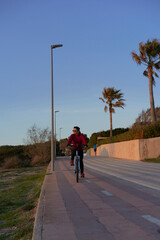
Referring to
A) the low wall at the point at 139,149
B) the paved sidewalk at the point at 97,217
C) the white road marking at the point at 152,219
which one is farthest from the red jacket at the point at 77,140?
the low wall at the point at 139,149

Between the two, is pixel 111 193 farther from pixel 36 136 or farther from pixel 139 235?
pixel 36 136

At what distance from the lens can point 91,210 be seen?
5.55 m

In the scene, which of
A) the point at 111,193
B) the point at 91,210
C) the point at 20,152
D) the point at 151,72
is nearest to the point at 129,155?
the point at 151,72

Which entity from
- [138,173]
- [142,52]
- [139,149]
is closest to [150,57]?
[142,52]

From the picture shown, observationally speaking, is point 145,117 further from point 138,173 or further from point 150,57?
point 138,173

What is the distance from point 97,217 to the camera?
4941 mm

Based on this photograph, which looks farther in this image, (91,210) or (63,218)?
(91,210)

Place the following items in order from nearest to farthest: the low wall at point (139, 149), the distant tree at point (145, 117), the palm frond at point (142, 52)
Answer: the low wall at point (139, 149)
the palm frond at point (142, 52)
the distant tree at point (145, 117)

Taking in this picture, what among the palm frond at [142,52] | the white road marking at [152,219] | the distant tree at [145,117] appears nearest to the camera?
the white road marking at [152,219]

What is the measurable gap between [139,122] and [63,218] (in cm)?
4254

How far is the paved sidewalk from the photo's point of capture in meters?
3.93

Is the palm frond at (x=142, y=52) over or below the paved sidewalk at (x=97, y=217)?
over

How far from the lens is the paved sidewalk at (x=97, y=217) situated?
12.9 ft

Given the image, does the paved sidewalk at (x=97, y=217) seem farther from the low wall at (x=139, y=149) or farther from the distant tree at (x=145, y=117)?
the distant tree at (x=145, y=117)
